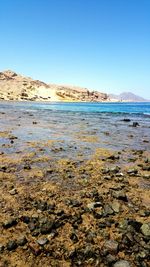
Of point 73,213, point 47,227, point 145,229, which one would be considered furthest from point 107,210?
point 47,227

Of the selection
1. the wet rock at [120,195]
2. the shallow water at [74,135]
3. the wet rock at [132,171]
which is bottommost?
the wet rock at [120,195]

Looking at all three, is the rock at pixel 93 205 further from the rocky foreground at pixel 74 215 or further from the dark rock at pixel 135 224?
the dark rock at pixel 135 224

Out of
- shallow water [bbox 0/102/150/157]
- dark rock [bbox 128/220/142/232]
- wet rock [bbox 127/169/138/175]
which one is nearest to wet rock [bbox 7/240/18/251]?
dark rock [bbox 128/220/142/232]

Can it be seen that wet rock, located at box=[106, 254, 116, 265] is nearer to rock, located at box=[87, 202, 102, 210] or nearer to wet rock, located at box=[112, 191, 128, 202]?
rock, located at box=[87, 202, 102, 210]

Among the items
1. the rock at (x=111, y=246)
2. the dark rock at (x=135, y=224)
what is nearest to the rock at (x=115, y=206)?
the dark rock at (x=135, y=224)

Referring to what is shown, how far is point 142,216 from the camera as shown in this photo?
7.94 m

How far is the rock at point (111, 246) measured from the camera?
6195mm

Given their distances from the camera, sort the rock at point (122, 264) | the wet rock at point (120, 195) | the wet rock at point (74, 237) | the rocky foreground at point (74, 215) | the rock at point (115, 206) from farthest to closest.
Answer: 1. the wet rock at point (120, 195)
2. the rock at point (115, 206)
3. the wet rock at point (74, 237)
4. the rocky foreground at point (74, 215)
5. the rock at point (122, 264)

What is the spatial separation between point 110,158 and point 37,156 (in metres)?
4.35

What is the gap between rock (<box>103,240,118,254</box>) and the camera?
6195 mm

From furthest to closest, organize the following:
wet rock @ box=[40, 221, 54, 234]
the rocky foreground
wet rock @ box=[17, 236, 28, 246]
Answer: wet rock @ box=[40, 221, 54, 234], wet rock @ box=[17, 236, 28, 246], the rocky foreground

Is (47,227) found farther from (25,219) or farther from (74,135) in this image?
(74,135)

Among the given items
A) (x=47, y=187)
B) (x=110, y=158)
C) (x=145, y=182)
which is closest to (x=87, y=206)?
(x=47, y=187)

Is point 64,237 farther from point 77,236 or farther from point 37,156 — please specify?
point 37,156
